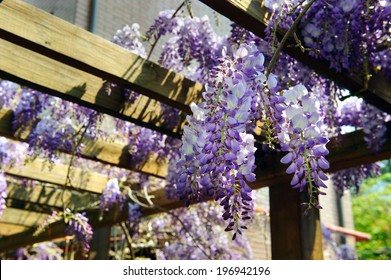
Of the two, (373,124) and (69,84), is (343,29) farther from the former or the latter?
(69,84)

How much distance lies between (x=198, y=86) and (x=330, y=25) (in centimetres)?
86

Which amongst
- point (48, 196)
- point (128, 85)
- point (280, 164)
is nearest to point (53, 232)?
point (48, 196)

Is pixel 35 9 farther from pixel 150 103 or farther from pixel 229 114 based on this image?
pixel 229 114

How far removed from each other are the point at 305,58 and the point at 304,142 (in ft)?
2.96

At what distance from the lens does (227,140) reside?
1.38m

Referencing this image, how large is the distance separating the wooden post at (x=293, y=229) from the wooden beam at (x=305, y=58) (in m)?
0.89

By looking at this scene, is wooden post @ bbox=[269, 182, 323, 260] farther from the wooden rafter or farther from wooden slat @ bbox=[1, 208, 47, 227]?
Result: wooden slat @ bbox=[1, 208, 47, 227]

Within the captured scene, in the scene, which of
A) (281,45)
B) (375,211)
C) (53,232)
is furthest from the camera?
(375,211)

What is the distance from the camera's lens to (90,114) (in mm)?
3205

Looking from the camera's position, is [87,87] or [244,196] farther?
[87,87]

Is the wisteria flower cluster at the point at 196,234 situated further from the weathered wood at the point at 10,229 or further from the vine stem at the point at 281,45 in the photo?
the vine stem at the point at 281,45

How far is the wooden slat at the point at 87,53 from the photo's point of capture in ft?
6.68

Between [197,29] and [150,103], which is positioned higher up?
[197,29]

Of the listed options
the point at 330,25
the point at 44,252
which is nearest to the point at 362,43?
the point at 330,25
